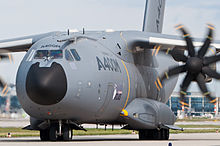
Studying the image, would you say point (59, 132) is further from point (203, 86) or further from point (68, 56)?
point (203, 86)

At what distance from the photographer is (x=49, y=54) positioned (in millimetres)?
22125

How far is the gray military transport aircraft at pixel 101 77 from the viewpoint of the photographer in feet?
69.9

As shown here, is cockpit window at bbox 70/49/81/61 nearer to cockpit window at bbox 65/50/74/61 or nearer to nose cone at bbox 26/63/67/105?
cockpit window at bbox 65/50/74/61

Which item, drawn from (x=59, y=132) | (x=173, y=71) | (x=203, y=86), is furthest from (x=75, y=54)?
(x=203, y=86)

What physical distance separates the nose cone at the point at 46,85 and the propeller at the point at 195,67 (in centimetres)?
539

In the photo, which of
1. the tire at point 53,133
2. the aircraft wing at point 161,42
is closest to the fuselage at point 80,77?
the aircraft wing at point 161,42

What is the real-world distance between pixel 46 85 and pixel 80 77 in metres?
1.63

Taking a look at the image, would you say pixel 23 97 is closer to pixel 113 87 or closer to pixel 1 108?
pixel 113 87

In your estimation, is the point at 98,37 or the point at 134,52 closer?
the point at 98,37

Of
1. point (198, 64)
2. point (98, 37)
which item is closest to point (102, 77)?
point (98, 37)

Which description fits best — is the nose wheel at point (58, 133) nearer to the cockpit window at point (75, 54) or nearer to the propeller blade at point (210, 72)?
the cockpit window at point (75, 54)

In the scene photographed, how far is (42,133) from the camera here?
24219mm

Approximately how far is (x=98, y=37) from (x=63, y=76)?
185 inches

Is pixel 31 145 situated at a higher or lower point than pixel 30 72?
lower
